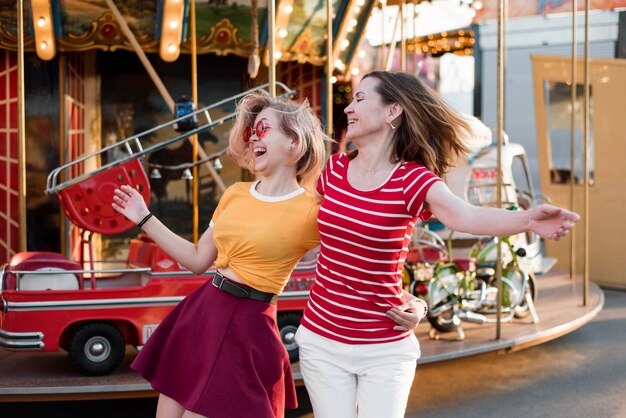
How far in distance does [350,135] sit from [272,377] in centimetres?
81

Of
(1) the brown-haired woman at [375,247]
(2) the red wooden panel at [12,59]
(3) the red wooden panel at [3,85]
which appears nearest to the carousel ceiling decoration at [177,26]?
(2) the red wooden panel at [12,59]

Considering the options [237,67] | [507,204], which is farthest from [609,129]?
[237,67]

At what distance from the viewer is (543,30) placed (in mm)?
16422

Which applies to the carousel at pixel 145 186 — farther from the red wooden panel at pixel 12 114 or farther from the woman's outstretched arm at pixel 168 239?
the woman's outstretched arm at pixel 168 239

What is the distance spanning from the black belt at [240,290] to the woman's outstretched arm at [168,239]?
4.8 inches

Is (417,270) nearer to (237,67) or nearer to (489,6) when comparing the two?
(237,67)

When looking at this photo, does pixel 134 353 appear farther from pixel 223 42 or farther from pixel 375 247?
pixel 375 247

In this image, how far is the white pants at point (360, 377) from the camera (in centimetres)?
270

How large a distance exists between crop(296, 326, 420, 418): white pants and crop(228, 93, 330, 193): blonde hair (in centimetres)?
61

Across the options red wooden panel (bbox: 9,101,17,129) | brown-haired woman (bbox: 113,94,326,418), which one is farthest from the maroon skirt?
red wooden panel (bbox: 9,101,17,129)

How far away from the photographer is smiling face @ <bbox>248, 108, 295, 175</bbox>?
301 centimetres

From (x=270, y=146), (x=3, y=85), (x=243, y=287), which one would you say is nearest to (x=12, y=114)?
(x=3, y=85)

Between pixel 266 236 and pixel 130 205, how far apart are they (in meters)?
0.48

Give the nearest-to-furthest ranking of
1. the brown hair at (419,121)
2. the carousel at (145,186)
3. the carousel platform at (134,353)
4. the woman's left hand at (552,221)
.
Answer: the woman's left hand at (552,221), the brown hair at (419,121), the carousel platform at (134,353), the carousel at (145,186)
